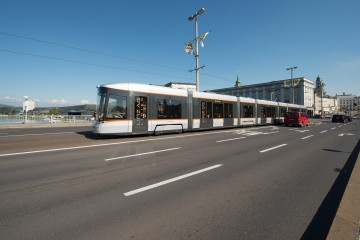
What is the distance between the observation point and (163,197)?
4230 mm

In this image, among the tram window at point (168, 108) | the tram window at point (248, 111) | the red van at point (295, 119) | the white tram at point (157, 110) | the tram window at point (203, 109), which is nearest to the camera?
the white tram at point (157, 110)

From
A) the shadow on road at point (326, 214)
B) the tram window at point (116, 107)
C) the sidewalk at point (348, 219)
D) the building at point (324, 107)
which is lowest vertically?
the shadow on road at point (326, 214)

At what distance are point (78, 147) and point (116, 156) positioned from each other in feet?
9.41

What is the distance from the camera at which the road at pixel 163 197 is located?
3.08m

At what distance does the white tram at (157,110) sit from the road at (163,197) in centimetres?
501

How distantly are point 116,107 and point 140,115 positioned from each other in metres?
1.61

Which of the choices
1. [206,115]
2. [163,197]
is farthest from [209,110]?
[163,197]

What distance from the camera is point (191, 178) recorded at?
5.43 metres

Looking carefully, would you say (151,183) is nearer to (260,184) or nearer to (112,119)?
(260,184)

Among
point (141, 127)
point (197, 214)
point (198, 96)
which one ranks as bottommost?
point (197, 214)

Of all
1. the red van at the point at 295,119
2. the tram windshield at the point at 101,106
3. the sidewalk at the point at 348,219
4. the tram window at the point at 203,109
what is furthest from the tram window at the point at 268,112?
the sidewalk at the point at 348,219

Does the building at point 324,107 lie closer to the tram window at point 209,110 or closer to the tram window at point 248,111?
the tram window at point 248,111

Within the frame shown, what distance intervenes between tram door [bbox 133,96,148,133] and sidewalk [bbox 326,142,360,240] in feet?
35.4

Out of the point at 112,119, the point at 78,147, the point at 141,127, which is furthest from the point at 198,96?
the point at 78,147
